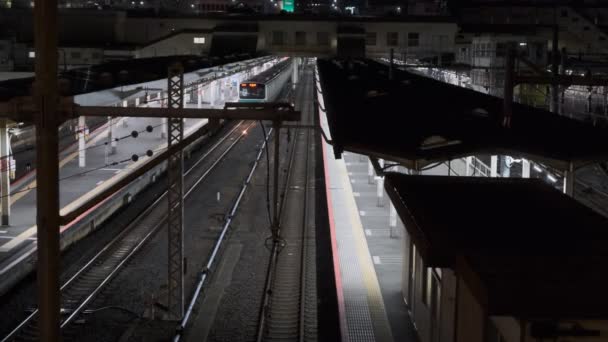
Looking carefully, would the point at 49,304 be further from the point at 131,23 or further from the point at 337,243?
the point at 131,23

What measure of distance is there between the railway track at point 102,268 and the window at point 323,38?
17043 mm

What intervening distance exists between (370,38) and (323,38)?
2.10 meters

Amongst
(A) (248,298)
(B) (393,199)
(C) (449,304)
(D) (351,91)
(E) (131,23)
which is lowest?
(A) (248,298)

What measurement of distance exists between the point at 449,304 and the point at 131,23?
2905 centimetres

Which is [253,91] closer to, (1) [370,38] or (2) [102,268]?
(1) [370,38]

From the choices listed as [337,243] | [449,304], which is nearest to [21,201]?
[337,243]

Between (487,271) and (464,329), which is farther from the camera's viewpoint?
(464,329)

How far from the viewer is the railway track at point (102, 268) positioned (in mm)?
7672

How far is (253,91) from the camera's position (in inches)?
959

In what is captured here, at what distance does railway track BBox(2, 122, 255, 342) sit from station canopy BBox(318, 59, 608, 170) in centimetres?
337

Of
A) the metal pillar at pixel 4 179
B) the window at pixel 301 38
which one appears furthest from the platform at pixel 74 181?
the window at pixel 301 38

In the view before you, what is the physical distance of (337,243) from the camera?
1091cm

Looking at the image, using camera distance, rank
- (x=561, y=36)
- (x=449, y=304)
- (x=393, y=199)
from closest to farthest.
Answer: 1. (x=449, y=304)
2. (x=393, y=199)
3. (x=561, y=36)

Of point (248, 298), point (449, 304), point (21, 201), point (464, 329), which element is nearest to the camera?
point (464, 329)
